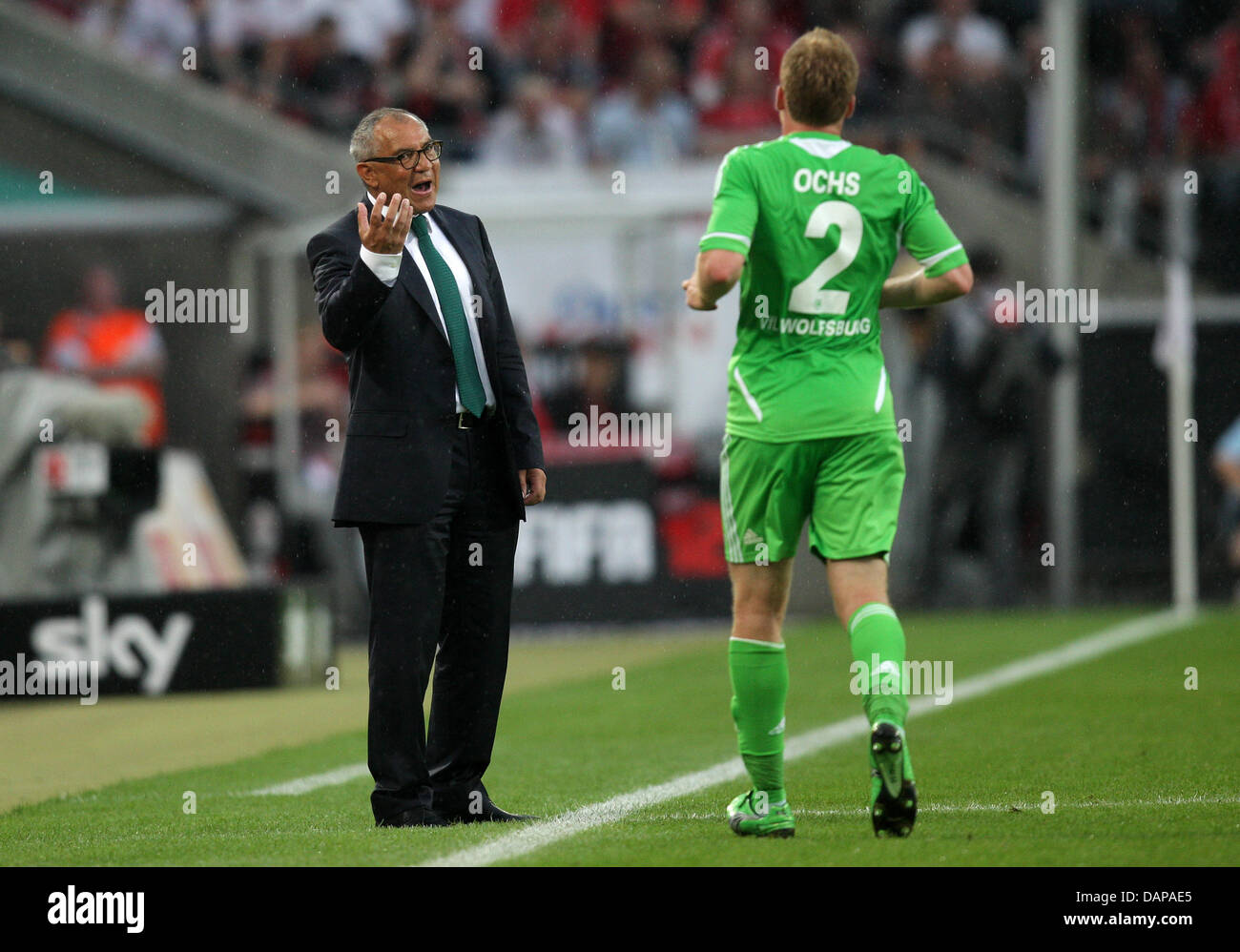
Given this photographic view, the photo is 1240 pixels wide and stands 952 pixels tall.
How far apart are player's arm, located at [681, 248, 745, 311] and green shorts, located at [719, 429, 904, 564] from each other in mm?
418

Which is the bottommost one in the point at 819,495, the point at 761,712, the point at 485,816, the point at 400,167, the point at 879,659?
the point at 485,816

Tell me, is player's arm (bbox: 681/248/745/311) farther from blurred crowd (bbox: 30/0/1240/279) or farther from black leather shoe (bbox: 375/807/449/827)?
blurred crowd (bbox: 30/0/1240/279)

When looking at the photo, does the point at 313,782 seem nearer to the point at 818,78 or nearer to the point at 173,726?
the point at 173,726

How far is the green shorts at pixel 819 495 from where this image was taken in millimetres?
5398

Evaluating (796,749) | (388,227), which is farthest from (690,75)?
(388,227)

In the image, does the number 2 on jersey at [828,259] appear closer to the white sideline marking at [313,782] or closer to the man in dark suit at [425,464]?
the man in dark suit at [425,464]

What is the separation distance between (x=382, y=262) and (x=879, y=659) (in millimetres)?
1650

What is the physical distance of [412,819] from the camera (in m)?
5.80

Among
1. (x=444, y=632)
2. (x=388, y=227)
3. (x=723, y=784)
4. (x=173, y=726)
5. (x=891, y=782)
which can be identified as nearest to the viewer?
(x=891, y=782)

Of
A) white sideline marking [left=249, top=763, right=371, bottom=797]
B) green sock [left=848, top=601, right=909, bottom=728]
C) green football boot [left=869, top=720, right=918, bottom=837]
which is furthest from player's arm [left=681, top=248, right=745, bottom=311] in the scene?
white sideline marking [left=249, top=763, right=371, bottom=797]

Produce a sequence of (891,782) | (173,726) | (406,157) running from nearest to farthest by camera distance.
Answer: (891,782)
(406,157)
(173,726)

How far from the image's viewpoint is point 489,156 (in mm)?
17984
